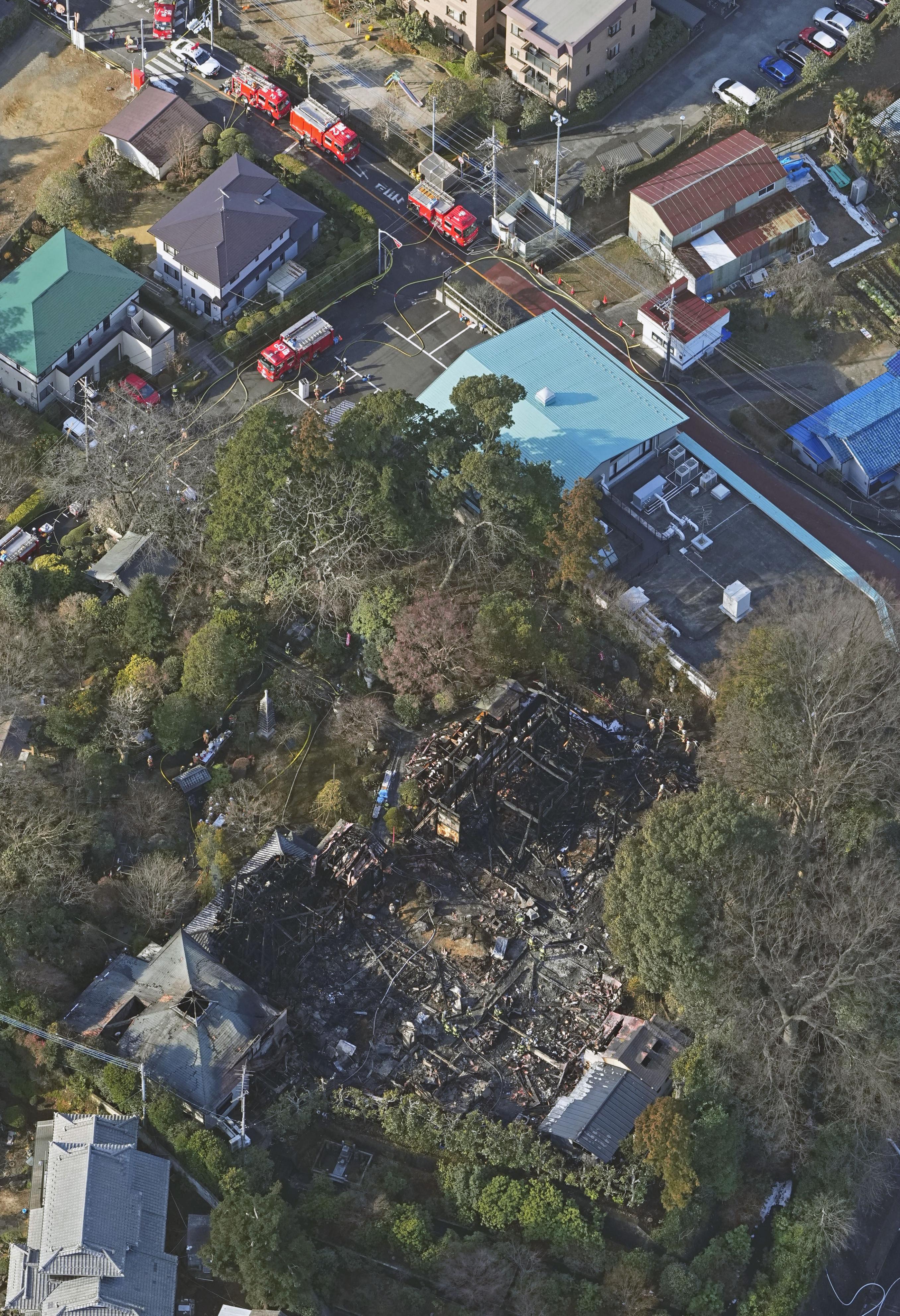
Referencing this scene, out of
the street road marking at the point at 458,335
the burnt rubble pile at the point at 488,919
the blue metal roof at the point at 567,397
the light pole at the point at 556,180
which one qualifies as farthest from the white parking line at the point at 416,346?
the burnt rubble pile at the point at 488,919

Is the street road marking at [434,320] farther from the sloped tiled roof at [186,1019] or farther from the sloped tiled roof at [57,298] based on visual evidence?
the sloped tiled roof at [186,1019]

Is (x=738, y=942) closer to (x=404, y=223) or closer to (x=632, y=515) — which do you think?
(x=632, y=515)

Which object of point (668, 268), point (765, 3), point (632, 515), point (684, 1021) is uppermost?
point (765, 3)

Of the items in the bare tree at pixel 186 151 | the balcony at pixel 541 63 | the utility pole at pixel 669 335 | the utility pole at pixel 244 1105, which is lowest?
the utility pole at pixel 244 1105

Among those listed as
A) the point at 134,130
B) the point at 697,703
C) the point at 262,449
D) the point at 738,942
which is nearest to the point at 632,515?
the point at 697,703

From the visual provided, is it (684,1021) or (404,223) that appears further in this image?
(404,223)
